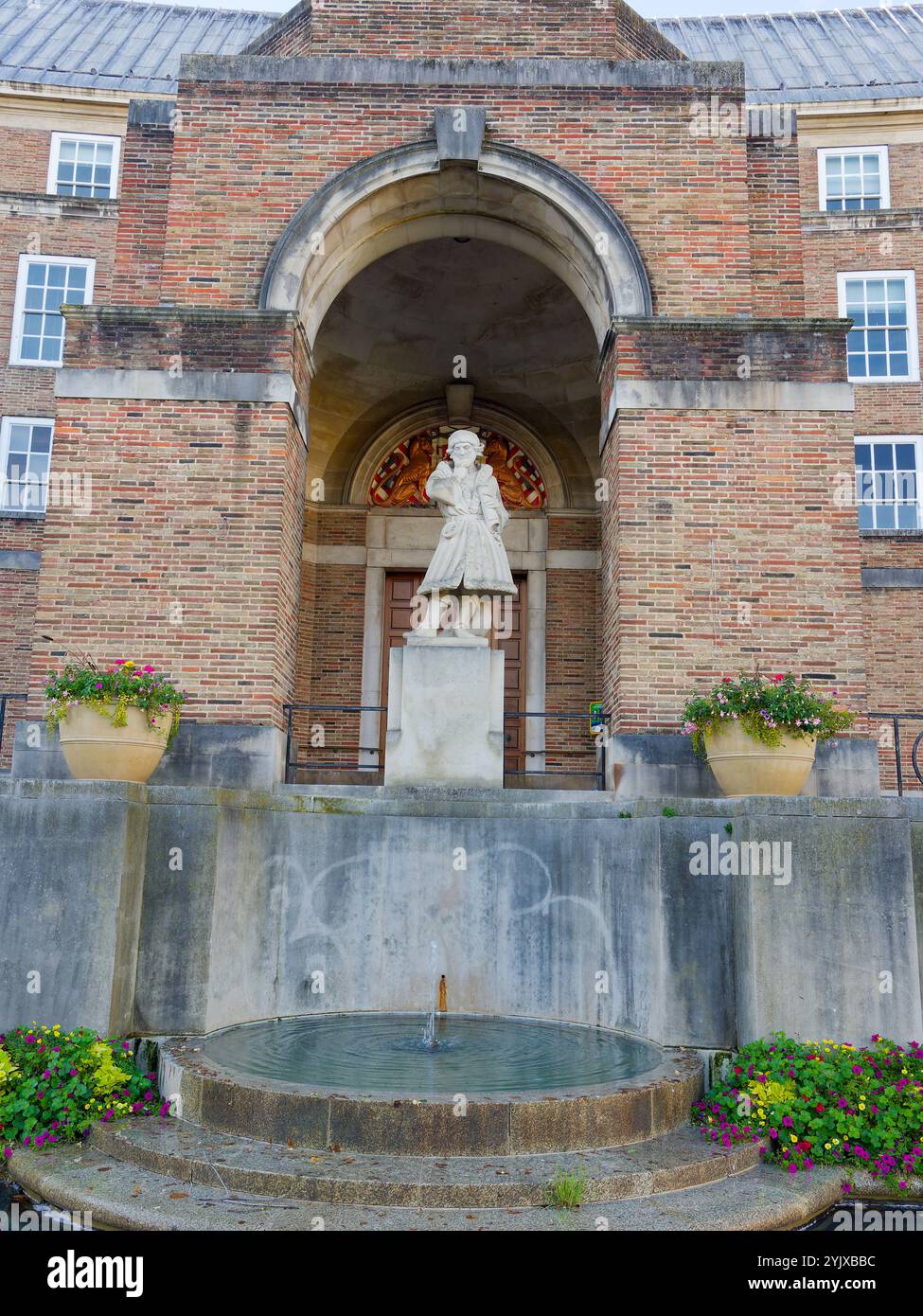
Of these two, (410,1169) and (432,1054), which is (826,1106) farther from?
(410,1169)

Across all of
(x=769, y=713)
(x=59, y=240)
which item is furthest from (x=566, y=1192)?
(x=59, y=240)

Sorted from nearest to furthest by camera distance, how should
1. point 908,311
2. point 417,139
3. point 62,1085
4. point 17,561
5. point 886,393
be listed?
point 62,1085 → point 417,139 → point 17,561 → point 886,393 → point 908,311

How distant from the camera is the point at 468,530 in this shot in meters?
10.3

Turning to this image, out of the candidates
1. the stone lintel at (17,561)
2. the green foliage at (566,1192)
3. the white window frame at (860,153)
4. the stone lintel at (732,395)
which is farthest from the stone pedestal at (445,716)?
the white window frame at (860,153)

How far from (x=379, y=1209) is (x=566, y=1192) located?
2.86 ft

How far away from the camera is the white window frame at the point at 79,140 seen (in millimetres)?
20953

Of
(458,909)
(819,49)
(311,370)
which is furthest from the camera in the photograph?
(819,49)

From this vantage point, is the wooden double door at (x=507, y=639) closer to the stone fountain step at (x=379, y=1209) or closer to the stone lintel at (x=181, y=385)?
the stone lintel at (x=181, y=385)

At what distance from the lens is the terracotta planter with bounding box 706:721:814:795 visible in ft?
26.5

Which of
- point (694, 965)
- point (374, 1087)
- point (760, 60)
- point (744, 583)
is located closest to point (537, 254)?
point (744, 583)

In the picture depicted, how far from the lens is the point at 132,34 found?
25.2 meters

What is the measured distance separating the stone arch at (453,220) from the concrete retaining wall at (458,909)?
5.66m
